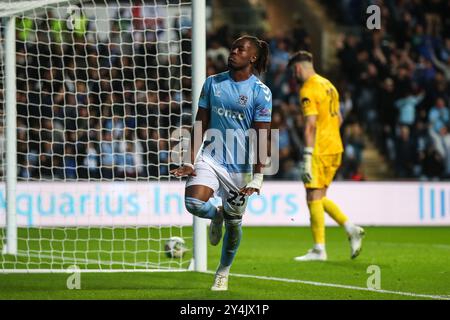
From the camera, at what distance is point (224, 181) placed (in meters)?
8.18

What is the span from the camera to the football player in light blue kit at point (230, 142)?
8078mm

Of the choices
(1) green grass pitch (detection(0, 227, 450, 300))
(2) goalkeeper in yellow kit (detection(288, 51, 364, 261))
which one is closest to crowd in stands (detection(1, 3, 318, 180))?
(2) goalkeeper in yellow kit (detection(288, 51, 364, 261))

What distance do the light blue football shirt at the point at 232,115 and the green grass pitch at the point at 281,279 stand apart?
1.10 m

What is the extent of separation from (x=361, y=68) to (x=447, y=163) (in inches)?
110

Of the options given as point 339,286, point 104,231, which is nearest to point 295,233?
point 104,231

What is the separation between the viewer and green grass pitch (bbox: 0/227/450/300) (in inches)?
323

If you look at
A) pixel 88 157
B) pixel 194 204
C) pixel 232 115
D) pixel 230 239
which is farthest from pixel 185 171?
pixel 88 157

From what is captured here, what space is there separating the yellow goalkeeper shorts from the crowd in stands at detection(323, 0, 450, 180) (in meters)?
8.21

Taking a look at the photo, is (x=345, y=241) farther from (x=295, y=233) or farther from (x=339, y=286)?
(x=339, y=286)

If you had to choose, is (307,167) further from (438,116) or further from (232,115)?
(438,116)

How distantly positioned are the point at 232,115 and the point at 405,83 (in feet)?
42.6

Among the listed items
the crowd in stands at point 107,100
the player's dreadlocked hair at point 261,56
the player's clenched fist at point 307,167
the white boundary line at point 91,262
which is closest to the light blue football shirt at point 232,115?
the player's dreadlocked hair at point 261,56

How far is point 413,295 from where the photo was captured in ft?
26.7

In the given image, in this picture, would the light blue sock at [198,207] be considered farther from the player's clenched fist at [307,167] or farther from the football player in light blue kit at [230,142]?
the player's clenched fist at [307,167]
